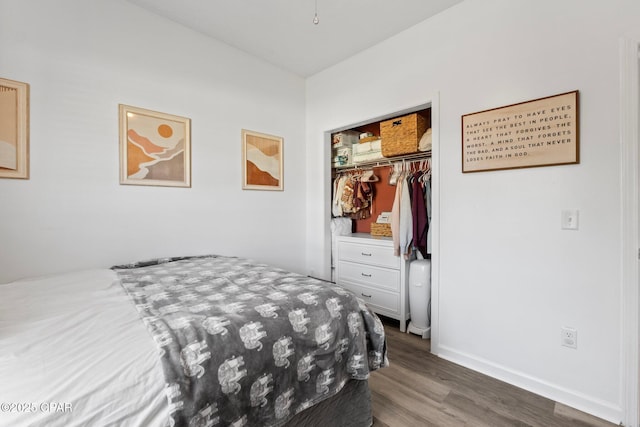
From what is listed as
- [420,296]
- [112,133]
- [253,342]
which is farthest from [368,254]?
[112,133]

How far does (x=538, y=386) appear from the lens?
1803 mm

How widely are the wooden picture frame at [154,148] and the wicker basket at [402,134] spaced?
6.07 feet

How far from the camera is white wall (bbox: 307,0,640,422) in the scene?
1.59 m

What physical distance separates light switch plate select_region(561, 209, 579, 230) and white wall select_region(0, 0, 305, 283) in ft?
8.15

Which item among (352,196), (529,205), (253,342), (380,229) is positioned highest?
(352,196)

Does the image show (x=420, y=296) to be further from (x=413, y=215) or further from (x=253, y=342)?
(x=253, y=342)

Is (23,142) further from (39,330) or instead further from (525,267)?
(525,267)

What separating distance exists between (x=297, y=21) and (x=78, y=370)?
8.75 feet

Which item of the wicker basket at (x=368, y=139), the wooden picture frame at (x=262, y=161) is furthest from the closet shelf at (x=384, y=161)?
the wooden picture frame at (x=262, y=161)

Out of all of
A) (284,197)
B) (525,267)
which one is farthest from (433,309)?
(284,197)

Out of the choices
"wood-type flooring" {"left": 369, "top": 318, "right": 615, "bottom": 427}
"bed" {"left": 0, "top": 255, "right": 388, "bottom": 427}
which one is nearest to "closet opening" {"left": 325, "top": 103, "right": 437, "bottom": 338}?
"wood-type flooring" {"left": 369, "top": 318, "right": 615, "bottom": 427}

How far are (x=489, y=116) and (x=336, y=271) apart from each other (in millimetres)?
2105

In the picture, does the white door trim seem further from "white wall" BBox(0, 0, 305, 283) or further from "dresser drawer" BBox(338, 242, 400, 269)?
"white wall" BBox(0, 0, 305, 283)

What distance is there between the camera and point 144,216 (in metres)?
2.28
